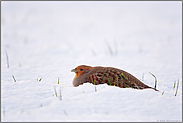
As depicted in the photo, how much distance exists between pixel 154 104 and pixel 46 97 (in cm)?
161

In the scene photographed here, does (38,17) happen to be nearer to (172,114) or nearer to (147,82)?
(147,82)

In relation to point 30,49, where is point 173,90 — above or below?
below

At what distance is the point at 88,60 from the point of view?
6.08 metres

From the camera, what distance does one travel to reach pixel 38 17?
473 inches

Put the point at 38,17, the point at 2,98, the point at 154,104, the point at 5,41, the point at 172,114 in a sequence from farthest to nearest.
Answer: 1. the point at 38,17
2. the point at 5,41
3. the point at 2,98
4. the point at 154,104
5. the point at 172,114

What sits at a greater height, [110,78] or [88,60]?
[88,60]

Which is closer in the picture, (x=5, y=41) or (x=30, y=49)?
(x=30, y=49)

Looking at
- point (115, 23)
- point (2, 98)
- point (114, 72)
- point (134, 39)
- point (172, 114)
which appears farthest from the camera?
point (115, 23)

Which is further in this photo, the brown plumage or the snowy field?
the brown plumage

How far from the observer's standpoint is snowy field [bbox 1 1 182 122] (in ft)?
8.31

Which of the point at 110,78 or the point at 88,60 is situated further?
the point at 88,60

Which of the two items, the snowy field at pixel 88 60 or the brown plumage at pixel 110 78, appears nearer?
the snowy field at pixel 88 60

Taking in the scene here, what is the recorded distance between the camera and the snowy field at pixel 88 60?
2.53 m

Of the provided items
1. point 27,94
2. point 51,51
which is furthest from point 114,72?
point 51,51
